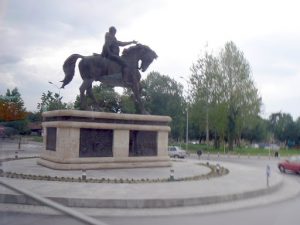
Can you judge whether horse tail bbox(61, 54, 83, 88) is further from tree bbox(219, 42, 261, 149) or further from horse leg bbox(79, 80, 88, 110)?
tree bbox(219, 42, 261, 149)

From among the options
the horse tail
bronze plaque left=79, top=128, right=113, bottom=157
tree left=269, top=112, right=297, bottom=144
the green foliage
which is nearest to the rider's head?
the horse tail

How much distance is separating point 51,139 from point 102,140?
8.84 feet

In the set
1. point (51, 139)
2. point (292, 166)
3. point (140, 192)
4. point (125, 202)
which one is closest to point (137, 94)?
point (51, 139)

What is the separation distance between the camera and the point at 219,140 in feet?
210

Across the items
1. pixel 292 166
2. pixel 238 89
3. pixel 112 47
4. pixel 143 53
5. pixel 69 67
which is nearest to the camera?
pixel 112 47

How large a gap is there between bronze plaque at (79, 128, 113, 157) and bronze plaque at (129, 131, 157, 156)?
4.33 feet

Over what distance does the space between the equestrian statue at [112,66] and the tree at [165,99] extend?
45.7 metres

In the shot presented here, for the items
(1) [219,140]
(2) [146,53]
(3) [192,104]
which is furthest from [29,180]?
(1) [219,140]

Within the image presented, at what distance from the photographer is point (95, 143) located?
750 inches

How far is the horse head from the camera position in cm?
2150

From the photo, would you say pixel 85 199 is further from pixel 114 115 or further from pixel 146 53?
pixel 146 53

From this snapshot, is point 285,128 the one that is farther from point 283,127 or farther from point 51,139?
point 51,139

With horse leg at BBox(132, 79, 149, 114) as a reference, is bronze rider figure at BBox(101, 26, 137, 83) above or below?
above

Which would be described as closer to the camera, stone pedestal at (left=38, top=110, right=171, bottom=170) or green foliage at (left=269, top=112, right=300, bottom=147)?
stone pedestal at (left=38, top=110, right=171, bottom=170)
